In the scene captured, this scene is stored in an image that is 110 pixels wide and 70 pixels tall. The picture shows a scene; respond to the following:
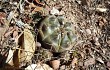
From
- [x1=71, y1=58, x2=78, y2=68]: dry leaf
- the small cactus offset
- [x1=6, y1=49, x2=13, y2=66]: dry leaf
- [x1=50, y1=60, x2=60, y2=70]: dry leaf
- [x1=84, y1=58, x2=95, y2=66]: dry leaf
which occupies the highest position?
the small cactus offset

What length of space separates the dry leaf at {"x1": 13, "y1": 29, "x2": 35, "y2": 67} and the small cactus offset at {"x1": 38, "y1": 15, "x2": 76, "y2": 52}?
0.11 meters

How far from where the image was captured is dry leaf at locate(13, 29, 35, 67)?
2.53 meters

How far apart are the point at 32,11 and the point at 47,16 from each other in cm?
24

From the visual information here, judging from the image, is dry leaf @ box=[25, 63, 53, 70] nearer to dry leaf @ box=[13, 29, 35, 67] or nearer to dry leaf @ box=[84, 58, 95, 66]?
dry leaf @ box=[13, 29, 35, 67]

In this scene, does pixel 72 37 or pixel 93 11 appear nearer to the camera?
pixel 72 37

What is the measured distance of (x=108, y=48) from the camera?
305 cm

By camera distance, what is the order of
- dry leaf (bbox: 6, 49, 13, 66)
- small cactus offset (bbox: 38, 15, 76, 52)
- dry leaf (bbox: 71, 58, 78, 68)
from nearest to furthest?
dry leaf (bbox: 6, 49, 13, 66), small cactus offset (bbox: 38, 15, 76, 52), dry leaf (bbox: 71, 58, 78, 68)

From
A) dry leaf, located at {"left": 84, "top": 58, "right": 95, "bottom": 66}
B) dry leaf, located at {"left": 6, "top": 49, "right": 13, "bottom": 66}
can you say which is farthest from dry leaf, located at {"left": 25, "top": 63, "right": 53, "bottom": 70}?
dry leaf, located at {"left": 84, "top": 58, "right": 95, "bottom": 66}

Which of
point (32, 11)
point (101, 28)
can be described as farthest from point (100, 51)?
point (32, 11)

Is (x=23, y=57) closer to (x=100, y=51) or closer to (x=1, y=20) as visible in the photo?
(x=1, y=20)

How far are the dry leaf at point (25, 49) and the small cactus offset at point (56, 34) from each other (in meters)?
0.11

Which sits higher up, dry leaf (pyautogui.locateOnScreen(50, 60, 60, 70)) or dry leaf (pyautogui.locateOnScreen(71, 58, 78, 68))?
dry leaf (pyautogui.locateOnScreen(50, 60, 60, 70))

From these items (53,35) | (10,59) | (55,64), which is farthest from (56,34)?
(10,59)

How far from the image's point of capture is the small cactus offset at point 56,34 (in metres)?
2.63
